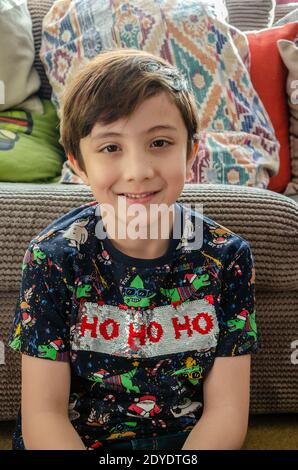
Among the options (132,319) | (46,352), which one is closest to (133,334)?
(132,319)

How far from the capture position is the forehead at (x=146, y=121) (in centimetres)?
76

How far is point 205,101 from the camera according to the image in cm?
137

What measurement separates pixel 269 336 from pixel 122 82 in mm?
592

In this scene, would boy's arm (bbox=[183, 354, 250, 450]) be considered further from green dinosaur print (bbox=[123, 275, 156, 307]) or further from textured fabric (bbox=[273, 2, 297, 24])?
textured fabric (bbox=[273, 2, 297, 24])

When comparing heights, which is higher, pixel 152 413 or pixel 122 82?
pixel 122 82

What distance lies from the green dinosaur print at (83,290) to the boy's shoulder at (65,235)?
0.19ft

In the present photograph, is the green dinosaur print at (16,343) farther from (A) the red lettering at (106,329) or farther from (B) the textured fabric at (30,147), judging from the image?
(B) the textured fabric at (30,147)

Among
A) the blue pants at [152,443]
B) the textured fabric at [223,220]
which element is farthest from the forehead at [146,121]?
the blue pants at [152,443]

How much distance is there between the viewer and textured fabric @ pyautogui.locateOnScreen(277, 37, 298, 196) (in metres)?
1.44

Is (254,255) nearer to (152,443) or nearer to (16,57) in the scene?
(152,443)

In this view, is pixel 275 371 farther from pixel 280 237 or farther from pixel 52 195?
pixel 52 195

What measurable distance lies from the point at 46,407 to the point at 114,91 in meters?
0.46

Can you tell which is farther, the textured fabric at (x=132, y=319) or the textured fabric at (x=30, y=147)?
the textured fabric at (x=30, y=147)
